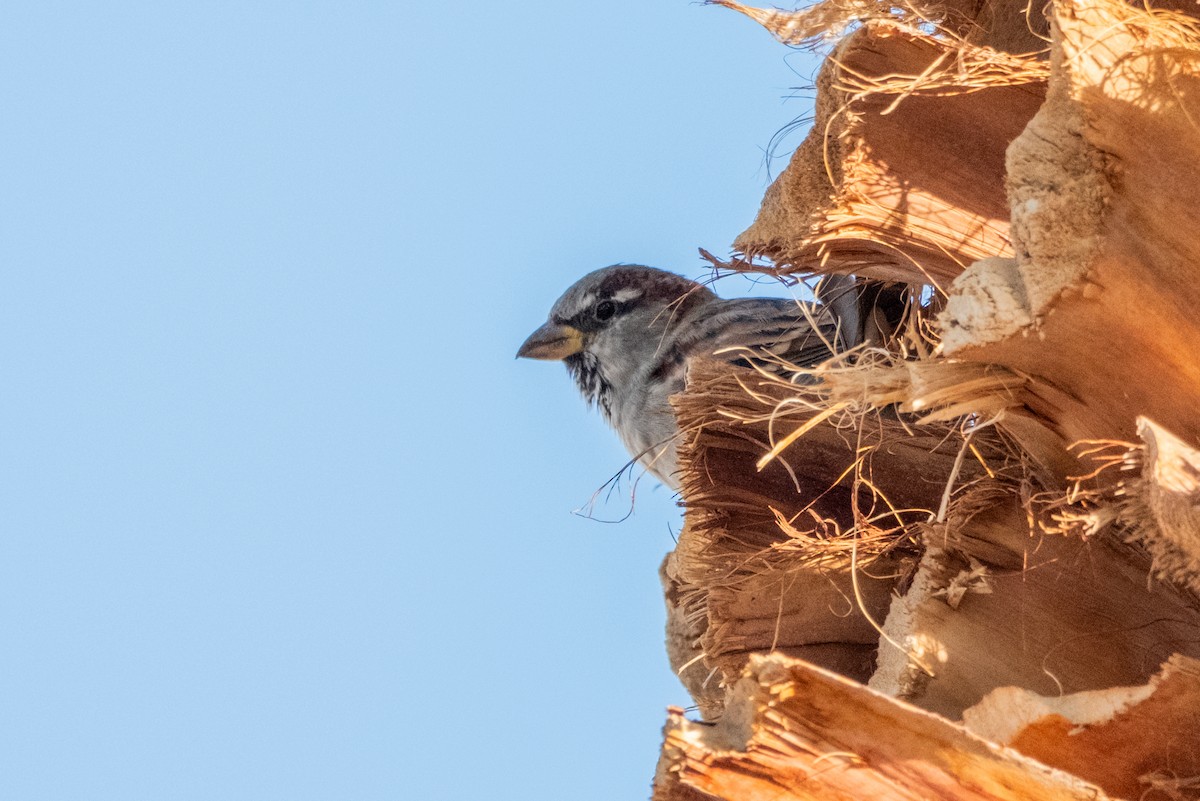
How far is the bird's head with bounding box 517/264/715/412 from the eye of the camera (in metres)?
6.77

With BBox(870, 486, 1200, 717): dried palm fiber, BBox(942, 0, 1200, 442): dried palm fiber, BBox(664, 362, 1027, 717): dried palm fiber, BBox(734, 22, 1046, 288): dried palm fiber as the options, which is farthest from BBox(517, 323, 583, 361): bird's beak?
BBox(942, 0, 1200, 442): dried palm fiber

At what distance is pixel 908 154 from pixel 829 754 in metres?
1.33

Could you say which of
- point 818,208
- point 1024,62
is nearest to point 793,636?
point 818,208

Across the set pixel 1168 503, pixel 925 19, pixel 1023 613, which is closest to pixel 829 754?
pixel 1168 503

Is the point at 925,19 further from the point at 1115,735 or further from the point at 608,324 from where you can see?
the point at 608,324

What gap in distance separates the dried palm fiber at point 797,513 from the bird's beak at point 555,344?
4033mm

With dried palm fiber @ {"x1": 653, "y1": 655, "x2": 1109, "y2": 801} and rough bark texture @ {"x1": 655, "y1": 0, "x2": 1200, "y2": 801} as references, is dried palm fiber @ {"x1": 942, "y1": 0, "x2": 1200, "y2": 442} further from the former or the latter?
dried palm fiber @ {"x1": 653, "y1": 655, "x2": 1109, "y2": 801}

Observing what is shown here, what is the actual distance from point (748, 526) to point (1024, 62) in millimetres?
1102

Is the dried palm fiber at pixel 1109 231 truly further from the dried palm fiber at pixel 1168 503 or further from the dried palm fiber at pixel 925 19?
the dried palm fiber at pixel 925 19

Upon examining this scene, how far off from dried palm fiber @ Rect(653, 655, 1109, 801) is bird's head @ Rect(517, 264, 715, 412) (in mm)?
4752

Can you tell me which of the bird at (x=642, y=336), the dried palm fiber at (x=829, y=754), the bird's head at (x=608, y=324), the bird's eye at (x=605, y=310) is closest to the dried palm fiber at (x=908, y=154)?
the dried palm fiber at (x=829, y=754)

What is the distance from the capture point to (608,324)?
22.9 feet

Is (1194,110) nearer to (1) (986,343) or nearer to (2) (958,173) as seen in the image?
(1) (986,343)

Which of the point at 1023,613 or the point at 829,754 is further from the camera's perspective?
the point at 1023,613
